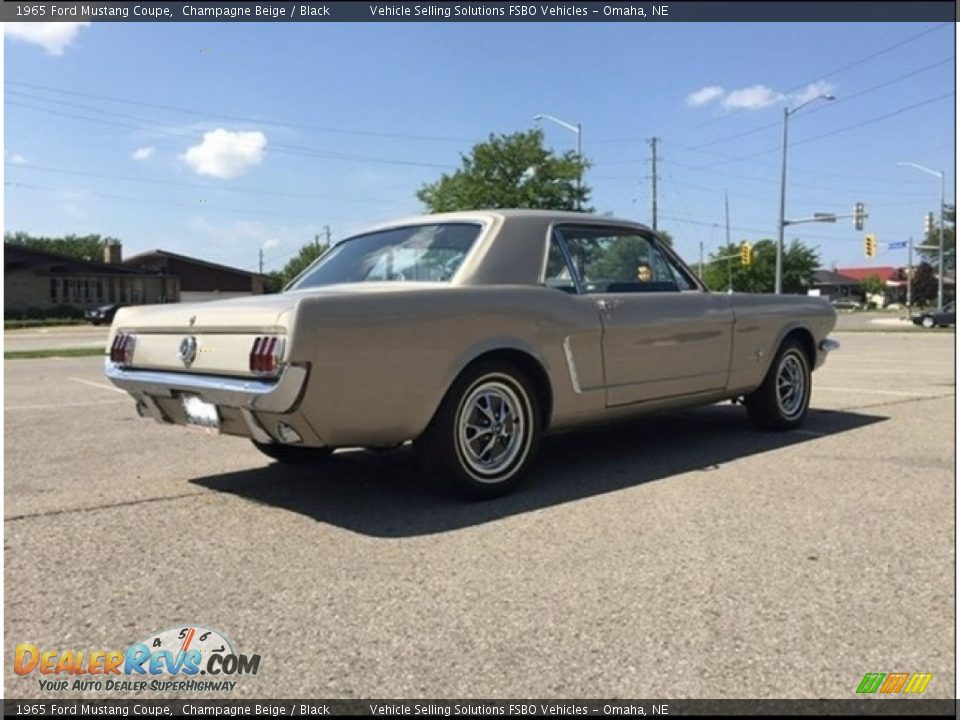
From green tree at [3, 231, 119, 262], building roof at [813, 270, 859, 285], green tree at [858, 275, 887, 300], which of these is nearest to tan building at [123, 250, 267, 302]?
green tree at [3, 231, 119, 262]

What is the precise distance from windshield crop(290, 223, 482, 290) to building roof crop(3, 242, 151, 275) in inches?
1933

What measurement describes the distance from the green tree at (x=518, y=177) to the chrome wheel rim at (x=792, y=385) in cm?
2980

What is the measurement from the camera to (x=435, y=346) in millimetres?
3945

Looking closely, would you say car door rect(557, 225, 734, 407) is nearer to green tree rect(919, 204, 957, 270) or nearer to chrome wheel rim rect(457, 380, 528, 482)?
chrome wheel rim rect(457, 380, 528, 482)

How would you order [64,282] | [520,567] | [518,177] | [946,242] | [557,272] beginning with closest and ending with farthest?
[520,567] < [557,272] < [518,177] < [64,282] < [946,242]

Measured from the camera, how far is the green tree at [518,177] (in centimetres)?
3572

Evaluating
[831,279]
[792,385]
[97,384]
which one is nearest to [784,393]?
[792,385]

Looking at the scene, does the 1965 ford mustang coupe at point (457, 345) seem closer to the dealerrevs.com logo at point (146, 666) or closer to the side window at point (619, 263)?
Result: the side window at point (619, 263)

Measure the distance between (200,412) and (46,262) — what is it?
51.5m

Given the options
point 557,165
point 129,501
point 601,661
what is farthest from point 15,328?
point 601,661

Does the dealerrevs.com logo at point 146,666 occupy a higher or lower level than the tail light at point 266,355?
lower

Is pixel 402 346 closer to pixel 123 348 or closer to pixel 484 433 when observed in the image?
pixel 484 433

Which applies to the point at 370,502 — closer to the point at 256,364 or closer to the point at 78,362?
the point at 256,364

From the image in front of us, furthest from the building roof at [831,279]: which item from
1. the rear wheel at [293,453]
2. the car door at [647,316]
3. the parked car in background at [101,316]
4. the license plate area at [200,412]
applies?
the license plate area at [200,412]
